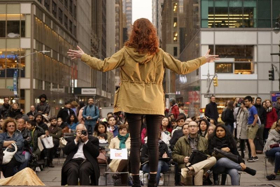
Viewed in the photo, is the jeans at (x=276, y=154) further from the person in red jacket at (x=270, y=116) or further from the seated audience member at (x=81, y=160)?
the person in red jacket at (x=270, y=116)

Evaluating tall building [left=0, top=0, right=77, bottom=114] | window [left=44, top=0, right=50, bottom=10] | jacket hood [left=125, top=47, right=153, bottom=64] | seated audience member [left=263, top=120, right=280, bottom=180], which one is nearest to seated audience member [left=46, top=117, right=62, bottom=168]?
seated audience member [left=263, top=120, right=280, bottom=180]

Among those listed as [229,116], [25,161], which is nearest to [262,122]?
[229,116]

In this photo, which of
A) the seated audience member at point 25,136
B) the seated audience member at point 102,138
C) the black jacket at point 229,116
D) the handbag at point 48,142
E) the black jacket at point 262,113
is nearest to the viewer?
the seated audience member at point 25,136

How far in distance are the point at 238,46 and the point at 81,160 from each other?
33.2 meters

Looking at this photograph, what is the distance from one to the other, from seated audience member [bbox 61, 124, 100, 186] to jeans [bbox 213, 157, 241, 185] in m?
2.53

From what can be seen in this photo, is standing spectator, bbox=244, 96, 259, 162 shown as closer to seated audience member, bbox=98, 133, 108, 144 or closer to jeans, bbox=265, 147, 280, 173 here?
jeans, bbox=265, 147, 280, 173

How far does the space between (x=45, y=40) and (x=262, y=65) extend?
27.0 meters

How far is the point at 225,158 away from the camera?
8.75 metres

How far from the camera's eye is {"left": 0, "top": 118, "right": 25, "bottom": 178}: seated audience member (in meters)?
9.71

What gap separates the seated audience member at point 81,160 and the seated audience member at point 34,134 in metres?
3.70

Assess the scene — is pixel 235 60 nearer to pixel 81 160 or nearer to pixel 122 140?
pixel 122 140

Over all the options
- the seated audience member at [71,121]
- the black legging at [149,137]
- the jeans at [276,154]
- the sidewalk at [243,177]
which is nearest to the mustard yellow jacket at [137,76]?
the black legging at [149,137]

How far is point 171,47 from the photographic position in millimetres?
96188

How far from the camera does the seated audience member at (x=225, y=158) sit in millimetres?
8547
